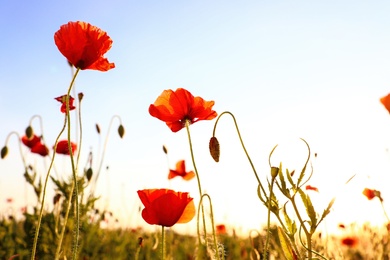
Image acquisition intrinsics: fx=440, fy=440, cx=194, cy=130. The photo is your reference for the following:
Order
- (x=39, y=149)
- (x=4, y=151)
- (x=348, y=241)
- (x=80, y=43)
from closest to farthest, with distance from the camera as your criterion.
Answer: (x=80, y=43)
(x=4, y=151)
(x=39, y=149)
(x=348, y=241)

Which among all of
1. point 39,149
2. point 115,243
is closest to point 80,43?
point 39,149

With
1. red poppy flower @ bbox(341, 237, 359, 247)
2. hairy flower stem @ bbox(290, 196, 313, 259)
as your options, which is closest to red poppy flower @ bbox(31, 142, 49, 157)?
hairy flower stem @ bbox(290, 196, 313, 259)

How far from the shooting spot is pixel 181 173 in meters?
3.31

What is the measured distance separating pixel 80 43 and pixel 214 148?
1.98 feet

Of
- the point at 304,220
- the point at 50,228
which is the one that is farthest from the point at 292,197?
the point at 50,228

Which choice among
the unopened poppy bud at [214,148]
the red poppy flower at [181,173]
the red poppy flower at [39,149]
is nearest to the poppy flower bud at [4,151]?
the red poppy flower at [39,149]

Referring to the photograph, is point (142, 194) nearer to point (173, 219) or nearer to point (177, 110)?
point (173, 219)

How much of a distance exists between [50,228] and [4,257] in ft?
2.96

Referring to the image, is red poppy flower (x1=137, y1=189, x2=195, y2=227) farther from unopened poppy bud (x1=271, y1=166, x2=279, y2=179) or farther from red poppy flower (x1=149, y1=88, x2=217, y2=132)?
unopened poppy bud (x1=271, y1=166, x2=279, y2=179)

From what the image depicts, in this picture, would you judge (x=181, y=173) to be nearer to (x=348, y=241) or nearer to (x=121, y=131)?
(x=121, y=131)

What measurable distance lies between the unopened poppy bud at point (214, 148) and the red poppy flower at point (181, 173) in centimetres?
178

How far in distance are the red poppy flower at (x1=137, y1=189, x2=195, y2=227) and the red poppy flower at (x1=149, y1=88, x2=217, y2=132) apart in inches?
11.6

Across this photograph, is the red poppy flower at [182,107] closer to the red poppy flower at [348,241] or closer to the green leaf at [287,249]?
→ the green leaf at [287,249]

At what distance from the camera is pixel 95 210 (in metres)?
4.13
